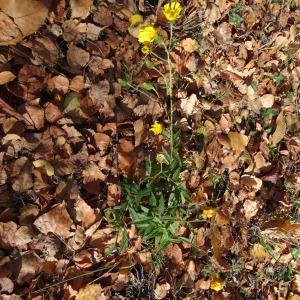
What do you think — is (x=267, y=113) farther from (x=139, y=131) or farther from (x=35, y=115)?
(x=35, y=115)

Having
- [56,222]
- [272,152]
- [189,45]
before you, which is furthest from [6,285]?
[272,152]

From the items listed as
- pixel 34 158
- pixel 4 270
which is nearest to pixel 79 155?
pixel 34 158

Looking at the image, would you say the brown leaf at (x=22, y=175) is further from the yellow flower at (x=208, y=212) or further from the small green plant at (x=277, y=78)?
the small green plant at (x=277, y=78)

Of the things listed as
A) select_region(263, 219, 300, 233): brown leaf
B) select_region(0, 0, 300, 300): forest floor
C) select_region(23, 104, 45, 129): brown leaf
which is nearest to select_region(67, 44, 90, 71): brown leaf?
select_region(0, 0, 300, 300): forest floor

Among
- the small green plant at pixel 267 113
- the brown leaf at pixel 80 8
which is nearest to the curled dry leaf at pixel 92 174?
the brown leaf at pixel 80 8

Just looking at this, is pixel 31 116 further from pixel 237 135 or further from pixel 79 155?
pixel 237 135

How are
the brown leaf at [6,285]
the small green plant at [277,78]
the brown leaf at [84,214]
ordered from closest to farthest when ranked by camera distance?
the brown leaf at [6,285], the brown leaf at [84,214], the small green plant at [277,78]

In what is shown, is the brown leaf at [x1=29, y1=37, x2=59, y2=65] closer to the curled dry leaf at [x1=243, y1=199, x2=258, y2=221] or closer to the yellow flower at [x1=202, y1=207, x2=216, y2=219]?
the yellow flower at [x1=202, y1=207, x2=216, y2=219]
